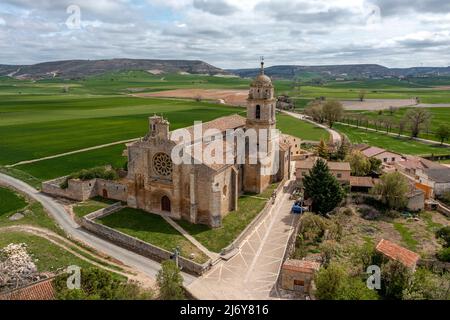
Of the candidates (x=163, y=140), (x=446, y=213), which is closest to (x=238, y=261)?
(x=163, y=140)

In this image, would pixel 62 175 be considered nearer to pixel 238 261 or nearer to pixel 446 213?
pixel 238 261

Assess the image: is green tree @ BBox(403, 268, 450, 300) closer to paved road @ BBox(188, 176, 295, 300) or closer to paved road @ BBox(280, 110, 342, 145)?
paved road @ BBox(188, 176, 295, 300)

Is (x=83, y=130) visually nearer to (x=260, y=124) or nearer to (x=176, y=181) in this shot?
(x=260, y=124)

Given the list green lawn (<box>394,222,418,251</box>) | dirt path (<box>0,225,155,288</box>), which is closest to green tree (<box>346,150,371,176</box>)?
green lawn (<box>394,222,418,251</box>)

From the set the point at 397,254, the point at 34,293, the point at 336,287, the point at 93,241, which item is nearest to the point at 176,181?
the point at 93,241

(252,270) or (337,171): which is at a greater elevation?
(337,171)
